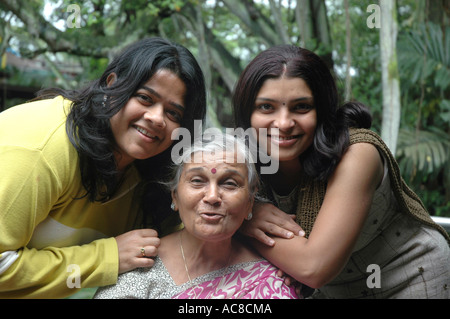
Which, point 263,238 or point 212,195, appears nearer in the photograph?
point 212,195

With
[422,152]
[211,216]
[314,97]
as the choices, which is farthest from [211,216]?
[422,152]

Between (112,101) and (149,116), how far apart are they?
0.16 metres

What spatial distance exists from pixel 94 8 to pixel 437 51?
10.5ft

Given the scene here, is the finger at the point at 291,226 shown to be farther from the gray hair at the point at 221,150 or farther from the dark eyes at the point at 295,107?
the dark eyes at the point at 295,107

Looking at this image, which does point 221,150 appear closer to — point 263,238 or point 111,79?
point 263,238

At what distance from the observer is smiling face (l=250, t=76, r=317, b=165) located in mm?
1729

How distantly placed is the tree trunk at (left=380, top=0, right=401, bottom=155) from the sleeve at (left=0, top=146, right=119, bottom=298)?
2.06 meters

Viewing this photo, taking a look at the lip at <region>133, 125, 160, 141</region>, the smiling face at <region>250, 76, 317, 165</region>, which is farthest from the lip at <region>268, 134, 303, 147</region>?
the lip at <region>133, 125, 160, 141</region>

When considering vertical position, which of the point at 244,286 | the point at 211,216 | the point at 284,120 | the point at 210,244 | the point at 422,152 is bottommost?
the point at 422,152

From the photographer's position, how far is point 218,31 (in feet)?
18.8

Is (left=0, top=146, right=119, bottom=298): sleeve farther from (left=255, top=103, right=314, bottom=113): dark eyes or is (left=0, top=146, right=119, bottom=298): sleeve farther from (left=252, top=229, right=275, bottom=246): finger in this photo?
(left=255, top=103, right=314, bottom=113): dark eyes

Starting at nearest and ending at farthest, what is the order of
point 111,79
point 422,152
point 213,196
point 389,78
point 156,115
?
point 213,196 → point 156,115 → point 111,79 → point 389,78 → point 422,152

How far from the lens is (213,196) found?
160 centimetres

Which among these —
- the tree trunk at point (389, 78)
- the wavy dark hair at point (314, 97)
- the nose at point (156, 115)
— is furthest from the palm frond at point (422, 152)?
the nose at point (156, 115)
